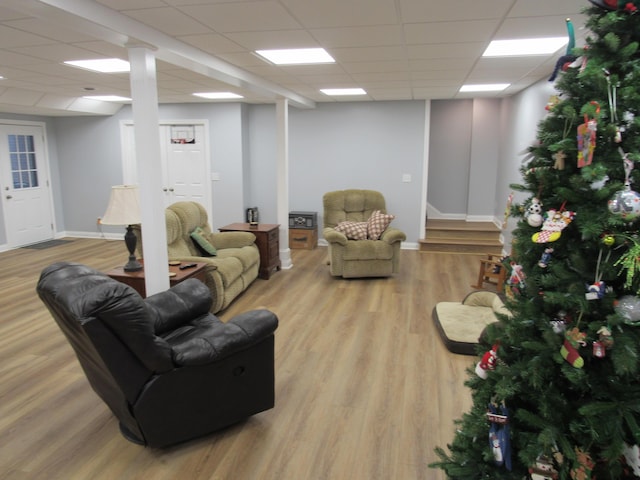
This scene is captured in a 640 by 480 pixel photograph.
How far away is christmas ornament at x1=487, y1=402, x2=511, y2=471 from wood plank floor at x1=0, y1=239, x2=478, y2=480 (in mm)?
783

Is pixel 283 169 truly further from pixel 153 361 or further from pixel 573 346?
pixel 573 346

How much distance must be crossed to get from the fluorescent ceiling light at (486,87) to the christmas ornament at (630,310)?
15.5ft

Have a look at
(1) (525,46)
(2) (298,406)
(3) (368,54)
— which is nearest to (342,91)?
(3) (368,54)

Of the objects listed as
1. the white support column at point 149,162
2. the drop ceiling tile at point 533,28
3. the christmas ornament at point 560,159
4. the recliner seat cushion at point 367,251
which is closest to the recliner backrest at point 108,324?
the white support column at point 149,162

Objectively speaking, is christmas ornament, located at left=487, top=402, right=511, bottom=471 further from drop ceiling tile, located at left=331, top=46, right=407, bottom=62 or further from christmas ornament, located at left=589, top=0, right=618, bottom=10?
drop ceiling tile, located at left=331, top=46, right=407, bottom=62

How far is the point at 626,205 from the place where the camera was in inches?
53.4

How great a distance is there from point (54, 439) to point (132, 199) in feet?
5.73

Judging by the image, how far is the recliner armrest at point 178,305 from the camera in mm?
2898

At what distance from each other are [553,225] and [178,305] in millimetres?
2309

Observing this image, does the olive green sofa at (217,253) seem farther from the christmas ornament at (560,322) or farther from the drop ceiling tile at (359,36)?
the christmas ornament at (560,322)

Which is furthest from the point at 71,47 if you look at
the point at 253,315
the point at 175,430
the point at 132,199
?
the point at 175,430

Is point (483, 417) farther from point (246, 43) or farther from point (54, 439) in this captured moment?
point (246, 43)

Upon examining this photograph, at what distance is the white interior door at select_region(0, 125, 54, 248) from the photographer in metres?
7.26

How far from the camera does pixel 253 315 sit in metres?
2.59
